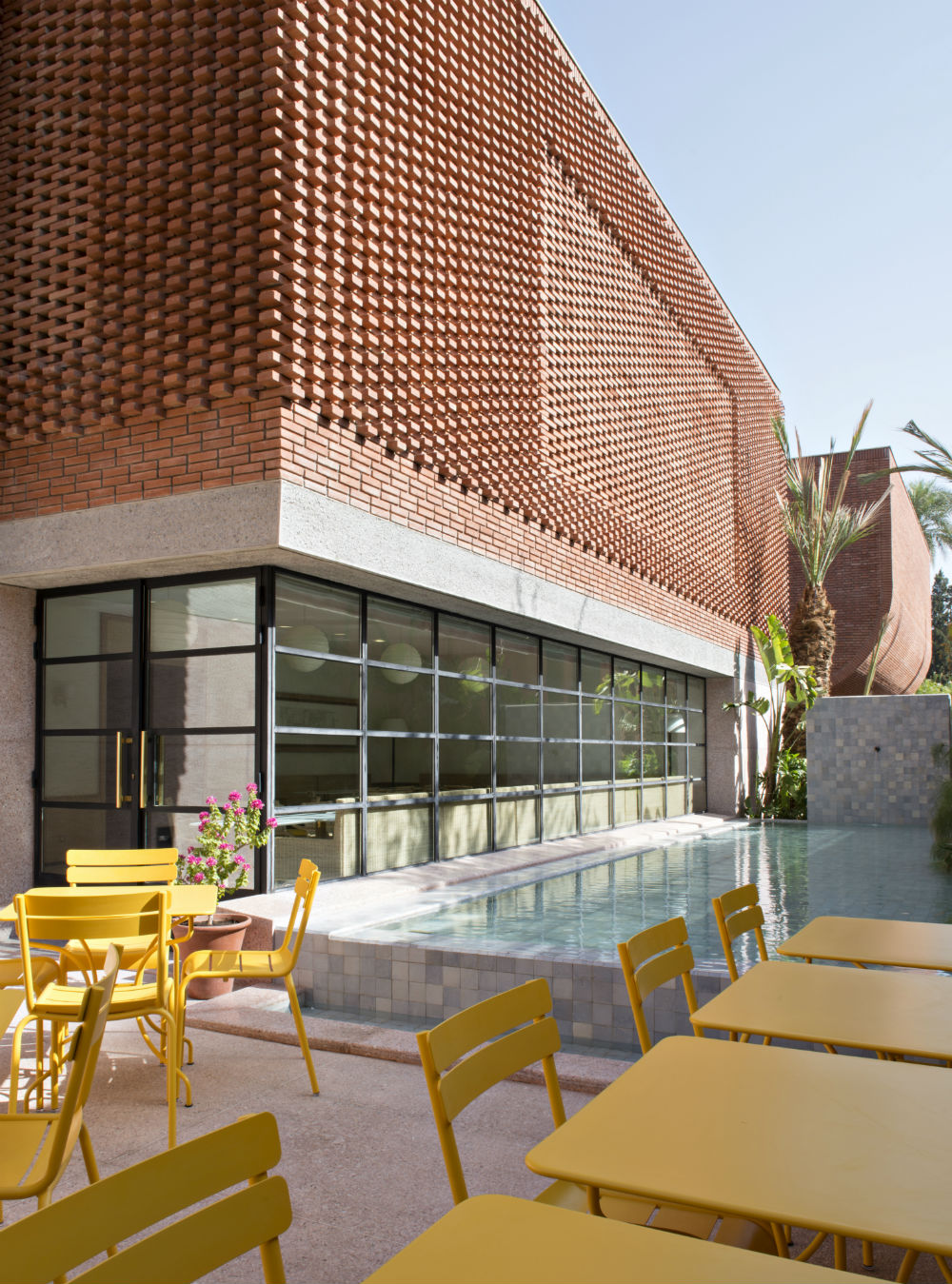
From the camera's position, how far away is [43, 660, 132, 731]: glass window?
8430 millimetres

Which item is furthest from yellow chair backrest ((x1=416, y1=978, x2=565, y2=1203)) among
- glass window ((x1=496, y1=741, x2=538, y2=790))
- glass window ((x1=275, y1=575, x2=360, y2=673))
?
glass window ((x1=496, y1=741, x2=538, y2=790))

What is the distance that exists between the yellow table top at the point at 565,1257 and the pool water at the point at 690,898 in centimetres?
375

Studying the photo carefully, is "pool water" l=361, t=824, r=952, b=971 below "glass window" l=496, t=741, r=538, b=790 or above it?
below

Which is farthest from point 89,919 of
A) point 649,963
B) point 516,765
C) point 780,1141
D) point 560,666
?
point 560,666

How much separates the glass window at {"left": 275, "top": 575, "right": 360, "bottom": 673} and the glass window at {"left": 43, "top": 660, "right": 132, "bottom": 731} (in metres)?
1.44

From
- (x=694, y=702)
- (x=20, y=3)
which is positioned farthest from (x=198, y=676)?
(x=694, y=702)

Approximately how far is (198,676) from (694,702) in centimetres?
1194

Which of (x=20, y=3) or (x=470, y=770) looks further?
(x=470, y=770)

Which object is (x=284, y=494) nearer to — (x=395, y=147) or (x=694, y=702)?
(x=395, y=147)

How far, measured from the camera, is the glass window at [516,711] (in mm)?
11492

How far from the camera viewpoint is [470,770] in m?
10.8

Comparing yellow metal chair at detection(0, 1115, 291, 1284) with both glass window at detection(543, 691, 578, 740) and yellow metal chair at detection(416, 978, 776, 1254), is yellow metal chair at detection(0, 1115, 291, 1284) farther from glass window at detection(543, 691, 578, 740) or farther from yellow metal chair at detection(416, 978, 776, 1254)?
glass window at detection(543, 691, 578, 740)

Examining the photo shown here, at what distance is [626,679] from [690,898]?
7.19m

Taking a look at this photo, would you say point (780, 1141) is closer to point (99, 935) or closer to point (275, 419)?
point (99, 935)
